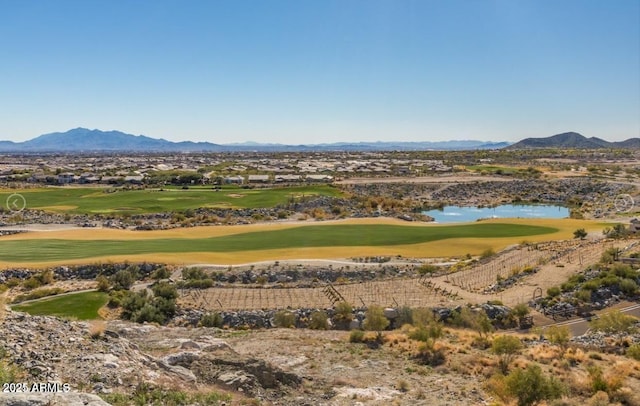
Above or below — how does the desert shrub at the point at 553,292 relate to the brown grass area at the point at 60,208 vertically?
above

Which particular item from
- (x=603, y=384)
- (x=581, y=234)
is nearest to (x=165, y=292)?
(x=603, y=384)

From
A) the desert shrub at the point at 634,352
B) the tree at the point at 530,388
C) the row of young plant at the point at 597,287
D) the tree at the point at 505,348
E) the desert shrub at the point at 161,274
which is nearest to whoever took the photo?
the tree at the point at 530,388

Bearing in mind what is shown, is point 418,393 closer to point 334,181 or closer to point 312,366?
point 312,366

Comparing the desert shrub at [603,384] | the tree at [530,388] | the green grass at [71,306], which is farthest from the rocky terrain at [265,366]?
the green grass at [71,306]

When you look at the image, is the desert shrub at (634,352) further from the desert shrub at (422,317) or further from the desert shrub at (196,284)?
the desert shrub at (196,284)

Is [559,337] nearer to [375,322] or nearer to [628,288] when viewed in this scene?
[375,322]

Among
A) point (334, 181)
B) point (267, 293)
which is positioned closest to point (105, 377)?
point (267, 293)

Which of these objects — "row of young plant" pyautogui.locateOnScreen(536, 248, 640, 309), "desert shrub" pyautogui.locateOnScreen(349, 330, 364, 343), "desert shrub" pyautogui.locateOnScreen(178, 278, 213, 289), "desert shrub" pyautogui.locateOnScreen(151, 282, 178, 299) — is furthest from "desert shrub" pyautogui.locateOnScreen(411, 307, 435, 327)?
"desert shrub" pyautogui.locateOnScreen(178, 278, 213, 289)
